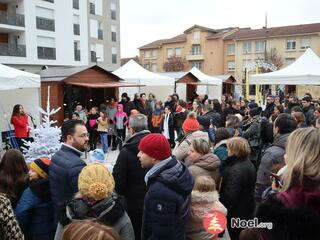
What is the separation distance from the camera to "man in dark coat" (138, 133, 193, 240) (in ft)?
7.93

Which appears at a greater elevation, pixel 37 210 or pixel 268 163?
pixel 268 163

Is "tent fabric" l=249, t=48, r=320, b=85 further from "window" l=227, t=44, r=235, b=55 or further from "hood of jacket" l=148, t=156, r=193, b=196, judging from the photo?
"window" l=227, t=44, r=235, b=55

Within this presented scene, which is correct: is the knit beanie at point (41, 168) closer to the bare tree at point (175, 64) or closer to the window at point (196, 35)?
the bare tree at point (175, 64)

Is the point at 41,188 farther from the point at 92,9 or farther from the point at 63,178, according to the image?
the point at 92,9

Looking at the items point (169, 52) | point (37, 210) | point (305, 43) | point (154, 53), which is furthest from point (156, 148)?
point (154, 53)

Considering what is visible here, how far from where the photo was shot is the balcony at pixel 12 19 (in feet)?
81.9

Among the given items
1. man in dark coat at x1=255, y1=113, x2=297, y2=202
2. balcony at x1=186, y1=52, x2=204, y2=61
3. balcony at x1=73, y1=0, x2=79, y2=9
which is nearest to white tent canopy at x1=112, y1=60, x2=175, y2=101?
man in dark coat at x1=255, y1=113, x2=297, y2=202

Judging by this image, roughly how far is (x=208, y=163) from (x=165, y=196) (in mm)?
1347

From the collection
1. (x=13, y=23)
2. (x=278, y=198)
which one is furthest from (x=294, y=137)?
(x=13, y=23)

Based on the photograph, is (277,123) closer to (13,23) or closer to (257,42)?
(13,23)

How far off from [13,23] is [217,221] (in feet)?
89.2

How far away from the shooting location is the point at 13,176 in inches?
122

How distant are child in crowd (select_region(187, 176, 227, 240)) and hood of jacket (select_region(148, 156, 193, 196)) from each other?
1.31 feet

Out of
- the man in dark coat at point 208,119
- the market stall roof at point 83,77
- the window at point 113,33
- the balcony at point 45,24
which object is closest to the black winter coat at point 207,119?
the man in dark coat at point 208,119
